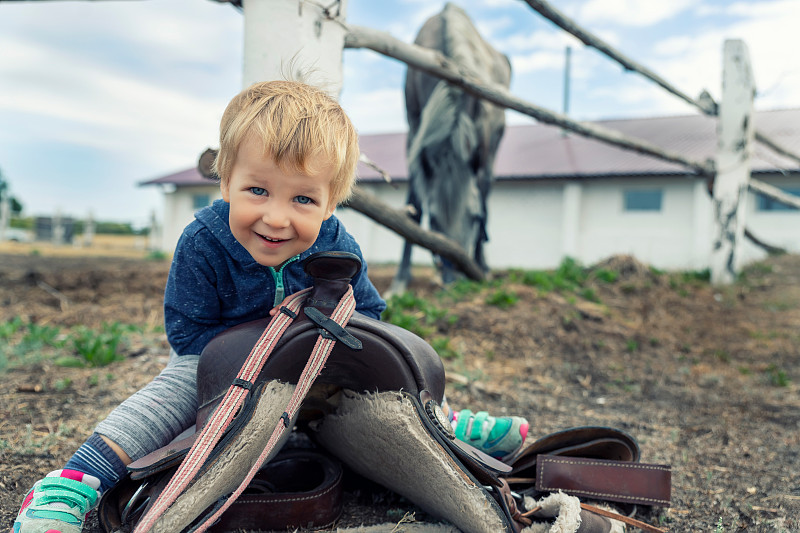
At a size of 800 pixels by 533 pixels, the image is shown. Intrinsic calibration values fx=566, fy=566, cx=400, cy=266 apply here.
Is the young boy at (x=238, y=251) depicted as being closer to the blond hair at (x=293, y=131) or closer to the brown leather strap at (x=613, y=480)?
the blond hair at (x=293, y=131)

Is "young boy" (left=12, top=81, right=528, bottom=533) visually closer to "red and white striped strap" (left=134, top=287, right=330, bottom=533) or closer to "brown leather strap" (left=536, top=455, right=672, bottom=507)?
"red and white striped strap" (left=134, top=287, right=330, bottom=533)

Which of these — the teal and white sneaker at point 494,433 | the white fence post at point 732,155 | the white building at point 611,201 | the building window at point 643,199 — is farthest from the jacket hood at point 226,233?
the building window at point 643,199

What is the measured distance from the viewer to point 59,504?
3.42 ft

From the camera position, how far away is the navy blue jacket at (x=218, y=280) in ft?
4.16

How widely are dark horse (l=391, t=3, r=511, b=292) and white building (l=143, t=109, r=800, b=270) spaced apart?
7.28 metres

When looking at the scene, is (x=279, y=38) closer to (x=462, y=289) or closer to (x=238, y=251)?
(x=238, y=251)

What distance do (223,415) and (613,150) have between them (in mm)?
14965

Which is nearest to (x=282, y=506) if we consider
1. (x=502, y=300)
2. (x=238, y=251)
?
(x=238, y=251)

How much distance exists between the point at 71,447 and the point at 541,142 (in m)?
15.6

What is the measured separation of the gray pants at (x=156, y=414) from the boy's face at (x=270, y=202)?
0.40m

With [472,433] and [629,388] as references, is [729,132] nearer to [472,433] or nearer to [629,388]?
[629,388]

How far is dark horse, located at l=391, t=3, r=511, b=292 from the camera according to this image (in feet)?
16.3

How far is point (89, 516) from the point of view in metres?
1.20

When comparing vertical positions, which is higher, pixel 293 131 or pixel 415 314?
pixel 293 131
